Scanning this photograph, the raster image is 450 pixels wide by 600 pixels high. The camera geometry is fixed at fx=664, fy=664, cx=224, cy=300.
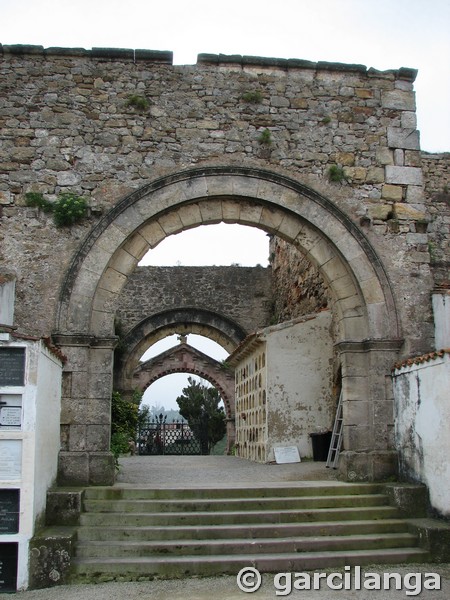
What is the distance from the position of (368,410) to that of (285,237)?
2636 mm

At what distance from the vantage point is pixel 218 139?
9.28 m

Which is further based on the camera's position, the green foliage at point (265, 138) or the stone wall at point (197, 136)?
the green foliage at point (265, 138)

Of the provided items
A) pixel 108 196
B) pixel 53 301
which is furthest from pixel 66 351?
pixel 108 196

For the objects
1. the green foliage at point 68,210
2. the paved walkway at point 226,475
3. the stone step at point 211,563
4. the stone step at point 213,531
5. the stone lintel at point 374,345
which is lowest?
the stone step at point 211,563

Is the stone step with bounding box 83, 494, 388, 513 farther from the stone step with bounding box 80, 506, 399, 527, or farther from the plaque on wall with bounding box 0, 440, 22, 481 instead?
the plaque on wall with bounding box 0, 440, 22, 481

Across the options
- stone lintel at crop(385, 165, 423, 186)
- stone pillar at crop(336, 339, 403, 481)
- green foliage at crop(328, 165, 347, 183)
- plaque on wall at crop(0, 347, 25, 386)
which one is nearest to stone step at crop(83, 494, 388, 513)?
stone pillar at crop(336, 339, 403, 481)

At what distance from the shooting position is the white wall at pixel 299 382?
1143 cm

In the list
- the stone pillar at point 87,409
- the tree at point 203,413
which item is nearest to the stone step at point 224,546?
the stone pillar at point 87,409

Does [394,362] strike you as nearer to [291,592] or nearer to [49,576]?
[291,592]

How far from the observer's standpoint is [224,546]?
6.64 metres

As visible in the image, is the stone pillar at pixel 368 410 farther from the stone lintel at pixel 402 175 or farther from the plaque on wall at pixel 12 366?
Answer: the plaque on wall at pixel 12 366

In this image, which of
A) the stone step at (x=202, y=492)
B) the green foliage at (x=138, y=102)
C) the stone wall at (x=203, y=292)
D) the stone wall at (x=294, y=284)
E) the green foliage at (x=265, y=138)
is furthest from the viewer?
the stone wall at (x=203, y=292)

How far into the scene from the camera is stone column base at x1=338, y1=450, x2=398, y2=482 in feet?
27.5

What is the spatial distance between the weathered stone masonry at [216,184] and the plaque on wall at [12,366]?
1963 mm
